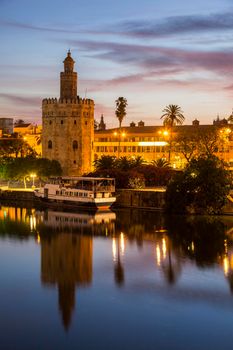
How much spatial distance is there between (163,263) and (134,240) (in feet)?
26.4

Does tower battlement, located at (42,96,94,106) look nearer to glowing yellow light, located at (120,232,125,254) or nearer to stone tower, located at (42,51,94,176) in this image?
stone tower, located at (42,51,94,176)

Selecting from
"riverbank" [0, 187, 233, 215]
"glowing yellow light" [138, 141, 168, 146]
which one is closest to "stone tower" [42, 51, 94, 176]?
"glowing yellow light" [138, 141, 168, 146]

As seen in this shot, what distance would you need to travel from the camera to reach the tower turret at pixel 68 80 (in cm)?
8631

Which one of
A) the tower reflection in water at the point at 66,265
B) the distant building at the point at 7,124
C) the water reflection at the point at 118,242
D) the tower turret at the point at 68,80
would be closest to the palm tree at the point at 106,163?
the water reflection at the point at 118,242

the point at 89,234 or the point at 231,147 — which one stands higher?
the point at 231,147

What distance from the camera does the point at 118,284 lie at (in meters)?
30.5

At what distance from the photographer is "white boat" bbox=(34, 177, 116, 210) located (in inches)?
2393

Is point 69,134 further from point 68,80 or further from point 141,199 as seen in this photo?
point 141,199

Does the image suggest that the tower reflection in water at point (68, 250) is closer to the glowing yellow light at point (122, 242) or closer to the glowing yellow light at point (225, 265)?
the glowing yellow light at point (122, 242)

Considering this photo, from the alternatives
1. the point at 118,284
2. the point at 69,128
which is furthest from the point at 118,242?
the point at 69,128

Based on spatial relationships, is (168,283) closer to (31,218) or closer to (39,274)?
(39,274)

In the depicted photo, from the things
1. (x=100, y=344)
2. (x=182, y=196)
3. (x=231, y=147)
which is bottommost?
(x=100, y=344)

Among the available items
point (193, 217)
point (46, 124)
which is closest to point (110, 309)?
point (193, 217)

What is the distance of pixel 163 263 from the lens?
3566cm
